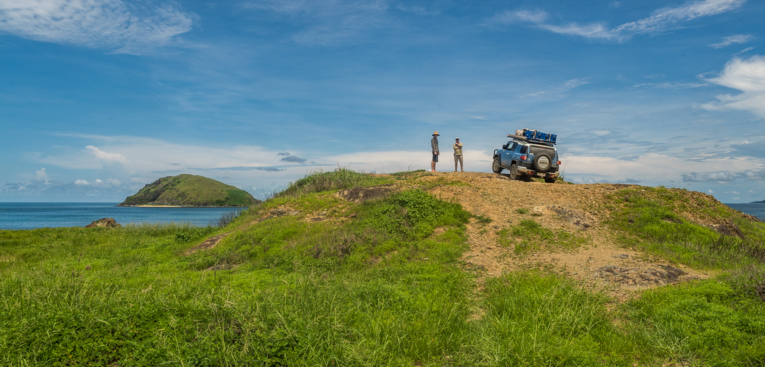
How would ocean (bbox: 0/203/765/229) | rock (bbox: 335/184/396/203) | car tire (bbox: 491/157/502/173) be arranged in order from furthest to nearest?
ocean (bbox: 0/203/765/229), car tire (bbox: 491/157/502/173), rock (bbox: 335/184/396/203)

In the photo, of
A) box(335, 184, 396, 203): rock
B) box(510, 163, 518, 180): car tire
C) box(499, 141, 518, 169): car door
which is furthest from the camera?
box(499, 141, 518, 169): car door

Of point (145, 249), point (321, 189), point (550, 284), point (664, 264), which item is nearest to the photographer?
point (550, 284)

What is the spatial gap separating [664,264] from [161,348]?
33.1 feet

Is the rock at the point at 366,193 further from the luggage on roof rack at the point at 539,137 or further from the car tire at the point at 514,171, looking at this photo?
the luggage on roof rack at the point at 539,137

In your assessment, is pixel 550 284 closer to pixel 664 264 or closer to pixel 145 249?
pixel 664 264

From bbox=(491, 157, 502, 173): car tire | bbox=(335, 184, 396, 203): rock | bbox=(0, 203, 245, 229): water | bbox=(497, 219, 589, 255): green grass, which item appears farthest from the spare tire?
bbox=(0, 203, 245, 229): water

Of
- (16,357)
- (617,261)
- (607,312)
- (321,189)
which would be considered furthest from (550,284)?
(321,189)

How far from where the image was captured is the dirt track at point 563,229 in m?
8.06

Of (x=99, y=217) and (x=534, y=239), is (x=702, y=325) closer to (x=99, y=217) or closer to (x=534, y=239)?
(x=534, y=239)

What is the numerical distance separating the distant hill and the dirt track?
9964 centimetres

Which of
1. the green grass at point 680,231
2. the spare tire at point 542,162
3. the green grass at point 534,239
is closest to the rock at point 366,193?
the green grass at point 534,239

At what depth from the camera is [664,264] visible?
28.9ft

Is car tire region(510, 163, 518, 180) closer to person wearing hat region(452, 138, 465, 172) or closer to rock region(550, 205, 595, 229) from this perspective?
person wearing hat region(452, 138, 465, 172)

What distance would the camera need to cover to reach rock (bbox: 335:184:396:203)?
14578 millimetres
